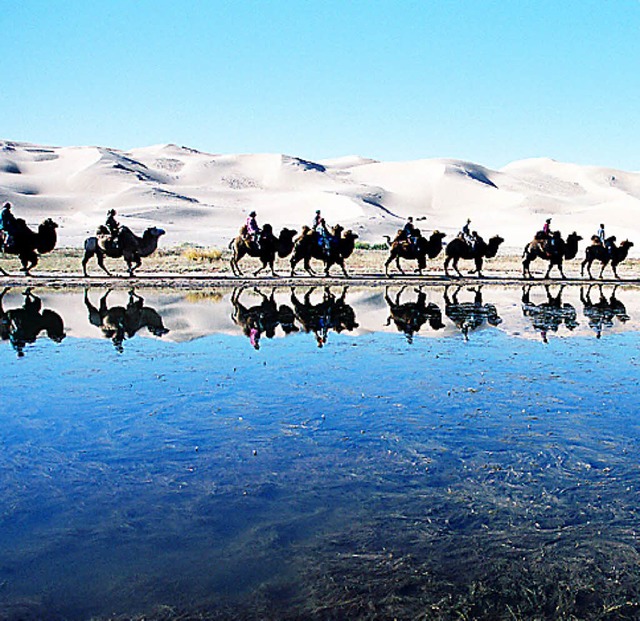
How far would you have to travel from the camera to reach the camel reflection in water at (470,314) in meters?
15.9

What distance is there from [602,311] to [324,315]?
262 inches

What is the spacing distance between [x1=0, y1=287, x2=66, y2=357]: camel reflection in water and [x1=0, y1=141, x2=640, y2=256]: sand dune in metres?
31.5

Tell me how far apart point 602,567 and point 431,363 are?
6496 mm

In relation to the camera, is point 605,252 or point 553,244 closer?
point 553,244

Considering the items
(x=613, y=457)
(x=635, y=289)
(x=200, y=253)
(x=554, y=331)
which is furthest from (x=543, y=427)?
Result: (x=200, y=253)

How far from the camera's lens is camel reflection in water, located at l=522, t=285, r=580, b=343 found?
617 inches

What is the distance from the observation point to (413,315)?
17484 millimetres

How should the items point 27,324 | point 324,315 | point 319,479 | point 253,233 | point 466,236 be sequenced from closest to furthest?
point 319,479
point 27,324
point 324,315
point 253,233
point 466,236

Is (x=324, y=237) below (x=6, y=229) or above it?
below

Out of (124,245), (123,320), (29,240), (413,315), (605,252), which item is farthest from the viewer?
(605,252)

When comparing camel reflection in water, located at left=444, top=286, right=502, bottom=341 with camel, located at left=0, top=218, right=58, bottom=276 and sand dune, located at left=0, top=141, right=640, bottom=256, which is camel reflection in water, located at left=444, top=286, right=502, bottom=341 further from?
sand dune, located at left=0, top=141, right=640, bottom=256

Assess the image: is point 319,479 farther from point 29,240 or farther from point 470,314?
point 29,240

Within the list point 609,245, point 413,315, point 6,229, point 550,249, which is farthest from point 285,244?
point 609,245

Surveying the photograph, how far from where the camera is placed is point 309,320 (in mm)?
16453
